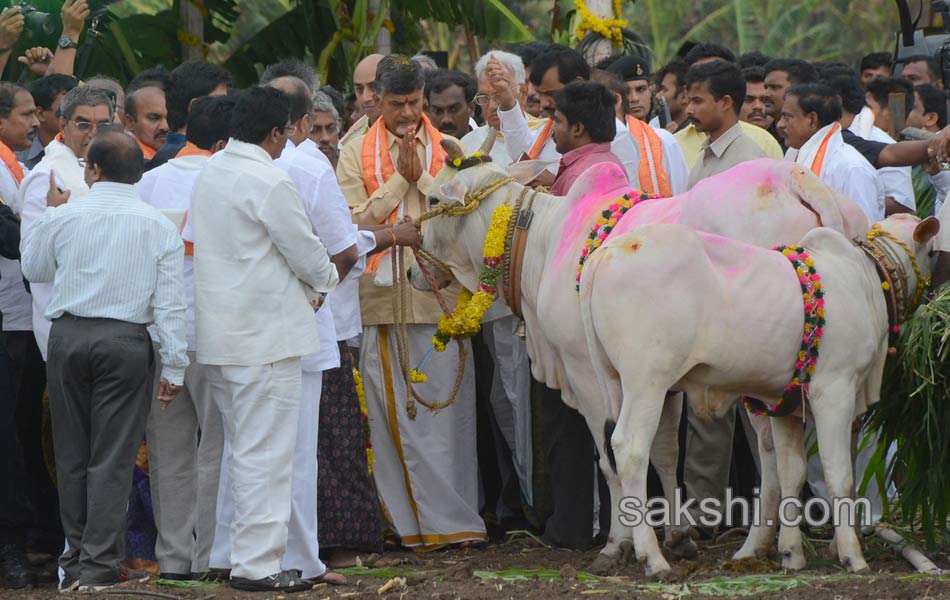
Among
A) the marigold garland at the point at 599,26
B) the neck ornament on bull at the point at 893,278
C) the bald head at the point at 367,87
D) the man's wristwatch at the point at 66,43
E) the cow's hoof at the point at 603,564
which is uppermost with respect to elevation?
the marigold garland at the point at 599,26

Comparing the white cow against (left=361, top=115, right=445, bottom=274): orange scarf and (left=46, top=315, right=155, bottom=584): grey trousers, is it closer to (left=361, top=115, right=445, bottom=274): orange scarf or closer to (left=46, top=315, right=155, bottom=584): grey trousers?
(left=361, top=115, right=445, bottom=274): orange scarf

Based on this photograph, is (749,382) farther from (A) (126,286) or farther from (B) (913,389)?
(A) (126,286)

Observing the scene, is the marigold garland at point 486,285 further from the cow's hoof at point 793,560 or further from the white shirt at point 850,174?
the cow's hoof at point 793,560

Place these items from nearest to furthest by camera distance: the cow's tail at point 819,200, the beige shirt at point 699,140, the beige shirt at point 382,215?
the cow's tail at point 819,200 < the beige shirt at point 382,215 < the beige shirt at point 699,140

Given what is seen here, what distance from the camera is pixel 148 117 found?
317 inches

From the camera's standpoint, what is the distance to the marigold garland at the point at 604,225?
6.77 meters

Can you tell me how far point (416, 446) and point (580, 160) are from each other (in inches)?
74.1

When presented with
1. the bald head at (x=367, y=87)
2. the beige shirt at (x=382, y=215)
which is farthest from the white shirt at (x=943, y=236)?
the bald head at (x=367, y=87)

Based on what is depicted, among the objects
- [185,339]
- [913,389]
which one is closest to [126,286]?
[185,339]

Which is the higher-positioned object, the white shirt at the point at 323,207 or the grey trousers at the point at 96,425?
the white shirt at the point at 323,207

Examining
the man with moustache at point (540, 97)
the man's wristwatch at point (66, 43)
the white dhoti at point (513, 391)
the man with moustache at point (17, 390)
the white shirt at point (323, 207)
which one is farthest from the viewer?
the man's wristwatch at point (66, 43)

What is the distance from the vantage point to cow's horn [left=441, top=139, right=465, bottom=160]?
7547mm

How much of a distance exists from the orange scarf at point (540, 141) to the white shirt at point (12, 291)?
287 centimetres

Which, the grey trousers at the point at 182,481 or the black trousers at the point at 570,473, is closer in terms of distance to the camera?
the grey trousers at the point at 182,481
